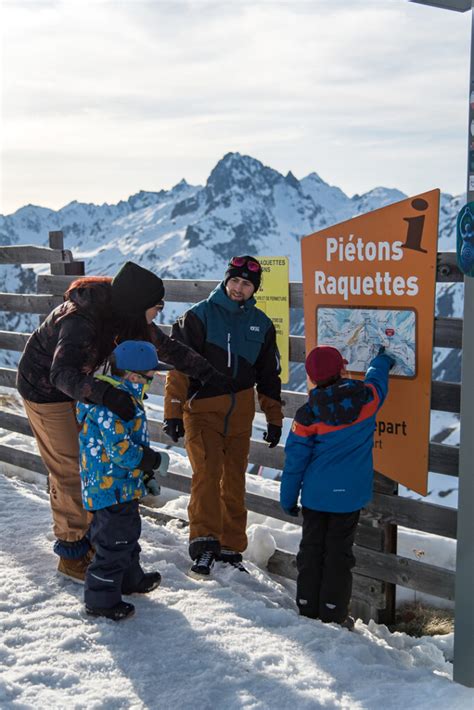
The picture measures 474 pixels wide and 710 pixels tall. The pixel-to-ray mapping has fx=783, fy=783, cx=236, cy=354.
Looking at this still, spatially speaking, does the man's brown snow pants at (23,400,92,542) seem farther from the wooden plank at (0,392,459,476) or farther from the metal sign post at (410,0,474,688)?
the metal sign post at (410,0,474,688)

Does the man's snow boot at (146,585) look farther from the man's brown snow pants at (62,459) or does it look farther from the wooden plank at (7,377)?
the wooden plank at (7,377)

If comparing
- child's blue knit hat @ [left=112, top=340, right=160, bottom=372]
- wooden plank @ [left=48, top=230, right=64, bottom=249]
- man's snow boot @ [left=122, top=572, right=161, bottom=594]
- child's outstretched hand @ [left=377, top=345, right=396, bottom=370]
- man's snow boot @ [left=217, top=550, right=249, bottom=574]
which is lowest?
man's snow boot @ [left=217, top=550, right=249, bottom=574]

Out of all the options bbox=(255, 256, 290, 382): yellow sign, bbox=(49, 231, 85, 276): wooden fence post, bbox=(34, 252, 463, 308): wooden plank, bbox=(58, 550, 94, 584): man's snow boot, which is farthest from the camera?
bbox=(49, 231, 85, 276): wooden fence post

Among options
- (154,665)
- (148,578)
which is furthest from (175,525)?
(154,665)

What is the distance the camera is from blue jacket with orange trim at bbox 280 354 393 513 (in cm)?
435

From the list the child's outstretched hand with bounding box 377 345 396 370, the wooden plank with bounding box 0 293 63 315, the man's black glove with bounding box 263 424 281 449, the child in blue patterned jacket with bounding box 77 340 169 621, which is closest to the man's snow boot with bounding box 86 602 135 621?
the child in blue patterned jacket with bounding box 77 340 169 621

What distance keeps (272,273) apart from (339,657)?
266 cm

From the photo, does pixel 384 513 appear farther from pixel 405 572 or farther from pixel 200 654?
pixel 200 654

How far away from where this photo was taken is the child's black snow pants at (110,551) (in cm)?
419

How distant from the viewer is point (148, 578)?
470cm

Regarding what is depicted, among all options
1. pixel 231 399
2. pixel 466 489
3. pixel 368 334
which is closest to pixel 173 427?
pixel 231 399

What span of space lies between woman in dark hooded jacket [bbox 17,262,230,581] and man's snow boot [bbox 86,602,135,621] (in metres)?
0.58

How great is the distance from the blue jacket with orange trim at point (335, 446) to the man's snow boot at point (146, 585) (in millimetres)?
916

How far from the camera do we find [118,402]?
13.0ft
